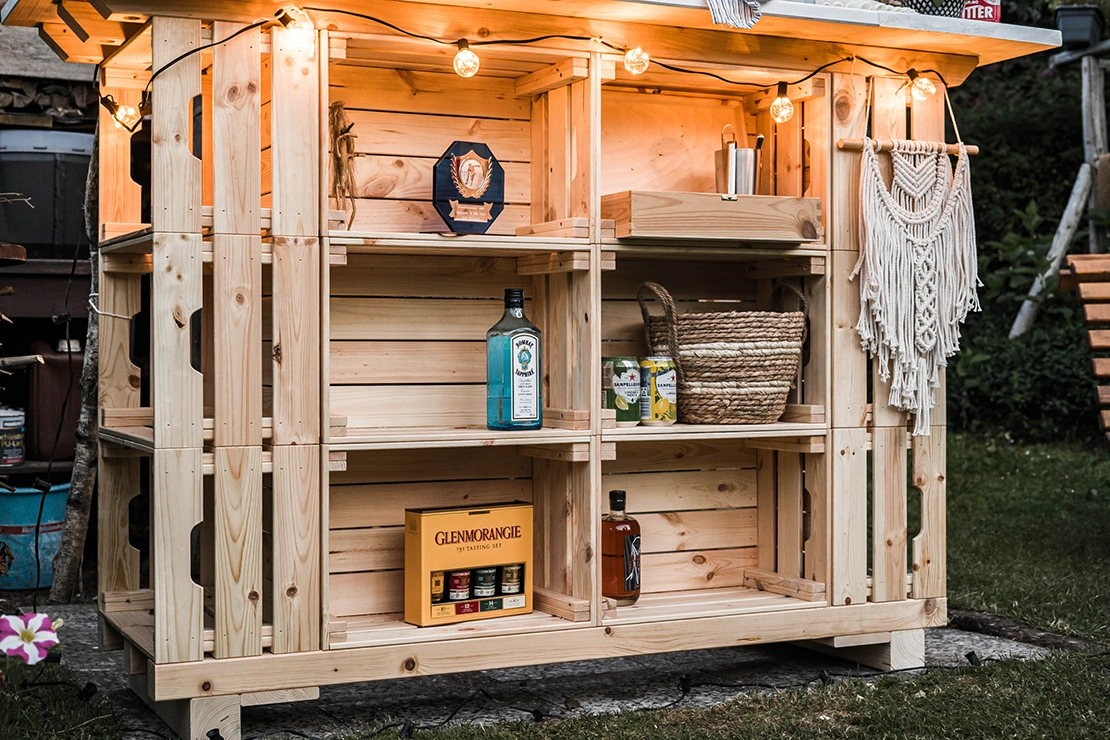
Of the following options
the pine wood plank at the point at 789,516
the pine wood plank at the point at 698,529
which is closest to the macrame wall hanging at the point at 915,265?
the pine wood plank at the point at 789,516

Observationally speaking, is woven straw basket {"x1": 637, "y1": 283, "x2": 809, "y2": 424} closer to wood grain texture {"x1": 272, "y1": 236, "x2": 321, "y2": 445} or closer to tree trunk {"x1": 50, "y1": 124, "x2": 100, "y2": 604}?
wood grain texture {"x1": 272, "y1": 236, "x2": 321, "y2": 445}

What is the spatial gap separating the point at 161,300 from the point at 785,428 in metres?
1.63

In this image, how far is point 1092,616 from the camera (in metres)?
3.97

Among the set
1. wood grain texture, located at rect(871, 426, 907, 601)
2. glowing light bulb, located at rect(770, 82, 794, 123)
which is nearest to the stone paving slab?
wood grain texture, located at rect(871, 426, 907, 601)

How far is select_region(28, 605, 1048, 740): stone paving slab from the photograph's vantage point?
10.3 ft

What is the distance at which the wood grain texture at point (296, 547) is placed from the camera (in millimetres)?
2896

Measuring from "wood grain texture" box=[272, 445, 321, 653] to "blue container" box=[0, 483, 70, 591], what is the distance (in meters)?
2.07

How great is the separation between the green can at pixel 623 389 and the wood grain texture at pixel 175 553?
108cm

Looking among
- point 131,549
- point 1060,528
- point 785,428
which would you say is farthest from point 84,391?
point 1060,528

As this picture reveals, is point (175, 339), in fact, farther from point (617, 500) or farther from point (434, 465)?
point (617, 500)

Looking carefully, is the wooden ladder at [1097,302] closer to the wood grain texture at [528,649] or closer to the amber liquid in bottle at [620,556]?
the wood grain texture at [528,649]

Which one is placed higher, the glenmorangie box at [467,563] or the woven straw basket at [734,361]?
the woven straw basket at [734,361]

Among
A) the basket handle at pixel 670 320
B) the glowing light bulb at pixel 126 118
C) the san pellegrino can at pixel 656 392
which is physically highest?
the glowing light bulb at pixel 126 118

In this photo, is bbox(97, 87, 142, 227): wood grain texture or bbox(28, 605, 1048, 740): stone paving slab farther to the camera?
bbox(97, 87, 142, 227): wood grain texture
